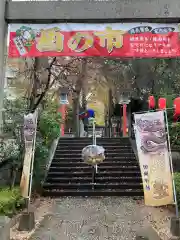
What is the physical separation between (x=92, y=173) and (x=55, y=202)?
226 centimetres

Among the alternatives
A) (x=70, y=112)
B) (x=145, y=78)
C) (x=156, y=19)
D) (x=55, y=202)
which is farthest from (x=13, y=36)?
(x=70, y=112)

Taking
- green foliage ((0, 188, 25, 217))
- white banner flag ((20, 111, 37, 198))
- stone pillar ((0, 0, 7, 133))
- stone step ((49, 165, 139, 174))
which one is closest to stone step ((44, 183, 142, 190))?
stone step ((49, 165, 139, 174))

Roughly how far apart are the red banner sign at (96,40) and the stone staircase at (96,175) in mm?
6356

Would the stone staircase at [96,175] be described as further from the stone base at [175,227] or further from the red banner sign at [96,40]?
the red banner sign at [96,40]

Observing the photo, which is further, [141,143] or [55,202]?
[55,202]

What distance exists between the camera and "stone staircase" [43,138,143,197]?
10.4m

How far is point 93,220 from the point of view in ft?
24.5

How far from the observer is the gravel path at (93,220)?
21.0ft

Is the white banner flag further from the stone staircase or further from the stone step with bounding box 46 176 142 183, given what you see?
the stone step with bounding box 46 176 142 183

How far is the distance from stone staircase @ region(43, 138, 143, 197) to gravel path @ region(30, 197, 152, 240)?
1.98 feet

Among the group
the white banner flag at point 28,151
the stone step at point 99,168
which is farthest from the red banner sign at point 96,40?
the stone step at point 99,168

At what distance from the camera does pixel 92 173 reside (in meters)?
11.4

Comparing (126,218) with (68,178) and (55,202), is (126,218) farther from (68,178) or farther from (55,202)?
(68,178)

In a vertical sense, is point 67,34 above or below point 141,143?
above
